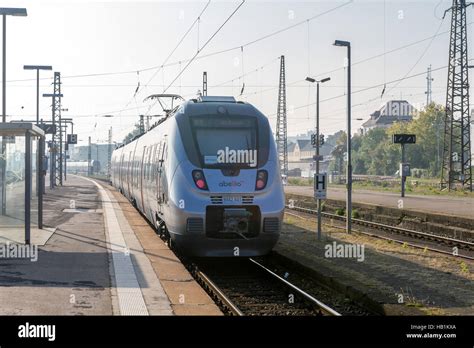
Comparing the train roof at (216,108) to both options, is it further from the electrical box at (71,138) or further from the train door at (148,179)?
the electrical box at (71,138)

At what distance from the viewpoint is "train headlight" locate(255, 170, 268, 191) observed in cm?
1148

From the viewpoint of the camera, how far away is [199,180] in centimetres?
1135

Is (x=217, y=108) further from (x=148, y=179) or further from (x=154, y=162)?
(x=148, y=179)

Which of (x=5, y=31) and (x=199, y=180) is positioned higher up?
(x=5, y=31)

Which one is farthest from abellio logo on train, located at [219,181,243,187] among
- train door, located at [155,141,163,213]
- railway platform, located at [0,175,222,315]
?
train door, located at [155,141,163,213]

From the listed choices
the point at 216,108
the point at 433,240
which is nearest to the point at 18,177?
the point at 216,108

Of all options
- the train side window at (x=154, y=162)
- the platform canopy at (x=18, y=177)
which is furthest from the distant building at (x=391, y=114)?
the train side window at (x=154, y=162)

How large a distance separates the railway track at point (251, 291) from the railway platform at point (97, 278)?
0.31 meters

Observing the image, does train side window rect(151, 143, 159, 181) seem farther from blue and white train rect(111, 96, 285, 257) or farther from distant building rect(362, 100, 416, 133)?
distant building rect(362, 100, 416, 133)

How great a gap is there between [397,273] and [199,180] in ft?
13.4

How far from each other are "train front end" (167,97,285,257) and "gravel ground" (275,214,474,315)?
1.33m

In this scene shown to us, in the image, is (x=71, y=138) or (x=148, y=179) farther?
(x=71, y=138)

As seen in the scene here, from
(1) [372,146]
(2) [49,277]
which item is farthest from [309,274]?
(1) [372,146]

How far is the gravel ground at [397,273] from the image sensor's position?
28.9 feet
